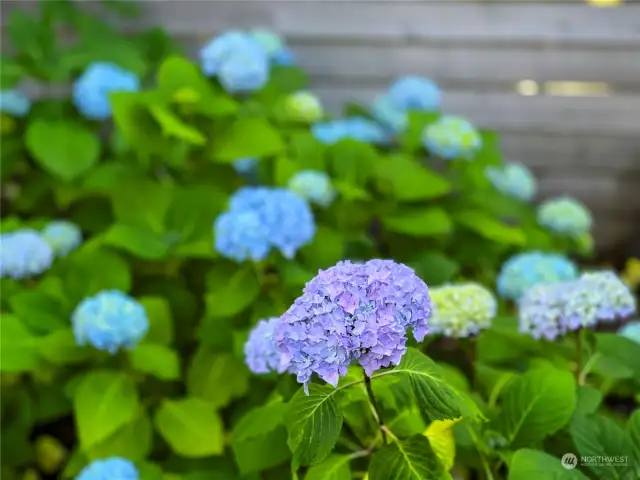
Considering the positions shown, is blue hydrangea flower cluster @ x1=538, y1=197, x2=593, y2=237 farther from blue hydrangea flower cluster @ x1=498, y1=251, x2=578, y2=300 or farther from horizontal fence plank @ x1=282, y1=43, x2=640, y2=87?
horizontal fence plank @ x1=282, y1=43, x2=640, y2=87

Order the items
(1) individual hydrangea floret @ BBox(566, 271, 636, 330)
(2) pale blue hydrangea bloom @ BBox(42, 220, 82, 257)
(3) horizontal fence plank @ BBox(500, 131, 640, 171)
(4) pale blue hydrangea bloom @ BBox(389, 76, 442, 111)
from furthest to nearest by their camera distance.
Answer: (3) horizontal fence plank @ BBox(500, 131, 640, 171) → (4) pale blue hydrangea bloom @ BBox(389, 76, 442, 111) → (2) pale blue hydrangea bloom @ BBox(42, 220, 82, 257) → (1) individual hydrangea floret @ BBox(566, 271, 636, 330)

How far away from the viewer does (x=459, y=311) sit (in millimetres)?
926

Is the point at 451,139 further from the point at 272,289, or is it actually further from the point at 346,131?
the point at 272,289

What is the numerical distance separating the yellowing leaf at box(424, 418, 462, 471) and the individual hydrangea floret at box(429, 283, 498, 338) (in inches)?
7.5

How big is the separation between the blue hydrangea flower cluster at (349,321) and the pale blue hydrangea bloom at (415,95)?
3.33 ft

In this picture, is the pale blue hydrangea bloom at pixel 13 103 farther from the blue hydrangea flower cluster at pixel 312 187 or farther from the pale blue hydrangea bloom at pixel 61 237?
the blue hydrangea flower cluster at pixel 312 187

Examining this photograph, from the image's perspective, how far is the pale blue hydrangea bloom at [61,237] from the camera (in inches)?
51.9

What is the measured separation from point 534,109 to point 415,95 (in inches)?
15.4

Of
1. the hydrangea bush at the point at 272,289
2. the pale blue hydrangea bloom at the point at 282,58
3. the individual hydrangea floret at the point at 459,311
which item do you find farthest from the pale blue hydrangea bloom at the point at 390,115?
the individual hydrangea floret at the point at 459,311

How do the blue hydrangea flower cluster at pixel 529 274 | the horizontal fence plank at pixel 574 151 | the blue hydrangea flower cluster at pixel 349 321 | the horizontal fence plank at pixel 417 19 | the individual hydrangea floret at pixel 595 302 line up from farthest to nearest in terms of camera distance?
the horizontal fence plank at pixel 574 151 < the horizontal fence plank at pixel 417 19 < the blue hydrangea flower cluster at pixel 529 274 < the individual hydrangea floret at pixel 595 302 < the blue hydrangea flower cluster at pixel 349 321

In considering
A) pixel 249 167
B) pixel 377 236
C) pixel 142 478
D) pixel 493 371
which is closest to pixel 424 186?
pixel 377 236

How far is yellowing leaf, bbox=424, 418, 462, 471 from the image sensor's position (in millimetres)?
736

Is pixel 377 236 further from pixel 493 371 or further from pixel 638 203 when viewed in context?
pixel 638 203

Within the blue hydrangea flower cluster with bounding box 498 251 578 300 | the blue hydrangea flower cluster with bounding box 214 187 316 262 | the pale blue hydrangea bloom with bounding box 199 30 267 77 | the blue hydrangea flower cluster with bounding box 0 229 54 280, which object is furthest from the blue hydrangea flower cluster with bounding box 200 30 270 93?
the blue hydrangea flower cluster with bounding box 498 251 578 300
